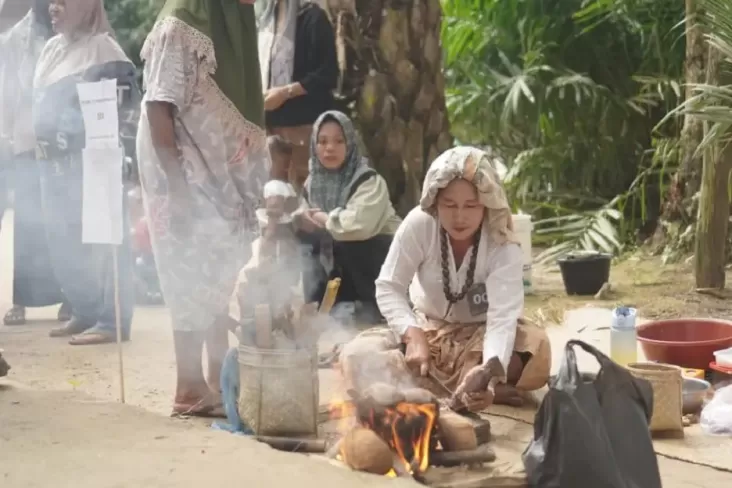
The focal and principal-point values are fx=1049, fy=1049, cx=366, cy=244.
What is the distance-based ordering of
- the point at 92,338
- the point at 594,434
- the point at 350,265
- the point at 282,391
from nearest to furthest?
1. the point at 594,434
2. the point at 282,391
3. the point at 92,338
4. the point at 350,265

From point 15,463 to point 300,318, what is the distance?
3.57 ft

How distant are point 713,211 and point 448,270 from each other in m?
3.14

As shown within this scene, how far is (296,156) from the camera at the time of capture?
6.37 metres

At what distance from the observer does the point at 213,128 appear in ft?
12.8

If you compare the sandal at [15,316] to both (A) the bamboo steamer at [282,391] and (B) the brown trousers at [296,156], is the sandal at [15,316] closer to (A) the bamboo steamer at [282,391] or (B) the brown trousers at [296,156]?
(B) the brown trousers at [296,156]

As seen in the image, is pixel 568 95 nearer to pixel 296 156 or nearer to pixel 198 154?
pixel 296 156

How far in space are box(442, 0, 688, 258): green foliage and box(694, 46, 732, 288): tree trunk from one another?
2.04 metres

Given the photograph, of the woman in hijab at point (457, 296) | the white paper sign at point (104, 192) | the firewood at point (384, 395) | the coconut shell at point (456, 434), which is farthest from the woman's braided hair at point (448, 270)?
the white paper sign at point (104, 192)

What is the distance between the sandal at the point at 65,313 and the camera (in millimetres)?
6367

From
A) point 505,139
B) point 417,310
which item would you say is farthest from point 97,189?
point 505,139

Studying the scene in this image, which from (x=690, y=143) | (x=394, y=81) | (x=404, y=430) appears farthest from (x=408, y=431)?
(x=690, y=143)

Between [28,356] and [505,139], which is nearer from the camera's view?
[28,356]

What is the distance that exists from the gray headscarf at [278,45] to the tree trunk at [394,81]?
63cm

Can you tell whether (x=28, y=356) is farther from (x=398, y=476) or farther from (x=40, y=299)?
(x=398, y=476)
